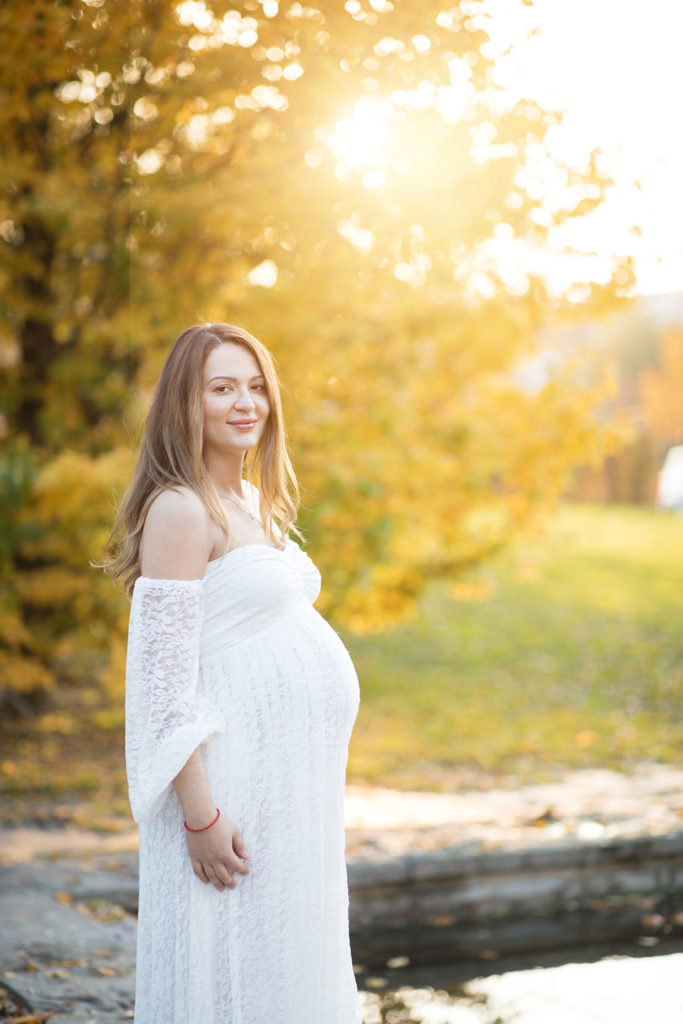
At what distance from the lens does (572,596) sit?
49.1 ft

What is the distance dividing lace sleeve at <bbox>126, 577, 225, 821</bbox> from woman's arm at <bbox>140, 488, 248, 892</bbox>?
0.03 meters

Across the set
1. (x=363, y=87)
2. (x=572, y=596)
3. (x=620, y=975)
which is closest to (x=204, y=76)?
(x=363, y=87)

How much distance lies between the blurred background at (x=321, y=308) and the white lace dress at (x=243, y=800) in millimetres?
3277

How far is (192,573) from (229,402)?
43cm

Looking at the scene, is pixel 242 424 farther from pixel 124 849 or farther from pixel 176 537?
pixel 124 849

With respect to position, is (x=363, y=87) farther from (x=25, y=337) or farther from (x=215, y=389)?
(x=25, y=337)

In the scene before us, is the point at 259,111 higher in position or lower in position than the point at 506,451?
higher

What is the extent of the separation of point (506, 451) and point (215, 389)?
571 cm

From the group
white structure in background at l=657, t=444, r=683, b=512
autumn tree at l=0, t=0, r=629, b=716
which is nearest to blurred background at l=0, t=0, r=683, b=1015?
autumn tree at l=0, t=0, r=629, b=716

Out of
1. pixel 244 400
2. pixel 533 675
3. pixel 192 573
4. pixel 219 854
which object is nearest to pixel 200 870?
pixel 219 854

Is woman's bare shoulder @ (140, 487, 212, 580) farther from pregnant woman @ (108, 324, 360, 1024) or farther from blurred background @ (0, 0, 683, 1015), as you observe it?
blurred background @ (0, 0, 683, 1015)

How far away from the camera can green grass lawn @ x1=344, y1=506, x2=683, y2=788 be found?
8.97m

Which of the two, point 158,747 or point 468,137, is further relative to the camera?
point 468,137

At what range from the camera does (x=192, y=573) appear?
7.63ft
